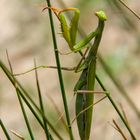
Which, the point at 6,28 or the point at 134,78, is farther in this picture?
the point at 6,28

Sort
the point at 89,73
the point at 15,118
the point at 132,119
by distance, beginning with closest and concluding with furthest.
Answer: the point at 89,73 < the point at 132,119 < the point at 15,118

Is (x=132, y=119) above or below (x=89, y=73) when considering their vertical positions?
below

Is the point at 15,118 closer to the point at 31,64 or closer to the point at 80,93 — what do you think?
the point at 31,64

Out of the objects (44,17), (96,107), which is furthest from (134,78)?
(44,17)

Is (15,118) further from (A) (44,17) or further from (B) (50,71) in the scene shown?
(A) (44,17)

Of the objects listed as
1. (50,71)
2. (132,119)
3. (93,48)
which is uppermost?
(93,48)

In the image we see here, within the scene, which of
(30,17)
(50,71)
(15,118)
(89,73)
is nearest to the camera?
(89,73)
